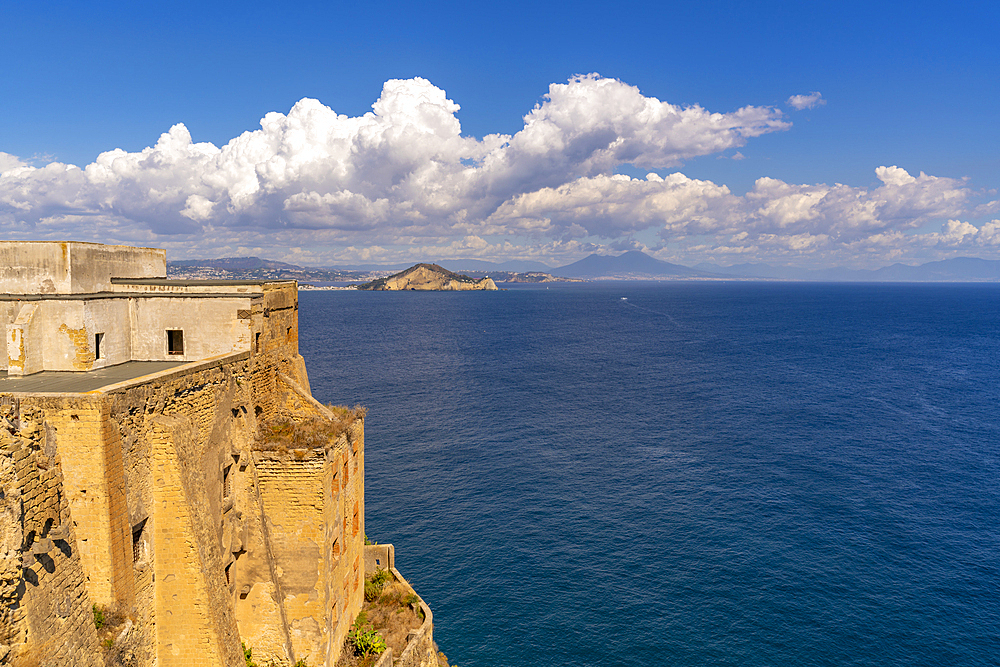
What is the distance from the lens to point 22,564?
1335 centimetres

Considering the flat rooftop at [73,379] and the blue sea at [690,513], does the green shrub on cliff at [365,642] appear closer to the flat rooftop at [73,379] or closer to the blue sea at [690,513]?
the blue sea at [690,513]

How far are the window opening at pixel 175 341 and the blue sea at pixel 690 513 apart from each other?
2419 cm

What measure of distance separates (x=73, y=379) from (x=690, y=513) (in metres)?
46.2

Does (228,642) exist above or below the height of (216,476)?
below

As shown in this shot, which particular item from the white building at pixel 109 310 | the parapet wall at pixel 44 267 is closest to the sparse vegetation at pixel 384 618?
the white building at pixel 109 310

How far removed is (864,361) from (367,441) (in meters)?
108

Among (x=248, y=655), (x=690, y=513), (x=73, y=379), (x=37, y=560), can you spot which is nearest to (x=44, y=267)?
(x=73, y=379)

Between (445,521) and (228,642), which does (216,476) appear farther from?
(445,521)

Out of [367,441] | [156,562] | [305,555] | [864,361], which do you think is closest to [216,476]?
[156,562]

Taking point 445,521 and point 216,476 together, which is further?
point 445,521

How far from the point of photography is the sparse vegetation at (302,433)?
23266 mm

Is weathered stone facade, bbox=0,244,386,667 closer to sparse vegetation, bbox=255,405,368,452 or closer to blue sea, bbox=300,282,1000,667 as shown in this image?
sparse vegetation, bbox=255,405,368,452

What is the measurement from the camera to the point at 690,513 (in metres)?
50.4

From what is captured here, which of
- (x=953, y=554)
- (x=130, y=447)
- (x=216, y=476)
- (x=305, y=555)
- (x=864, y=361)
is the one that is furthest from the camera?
(x=864, y=361)
